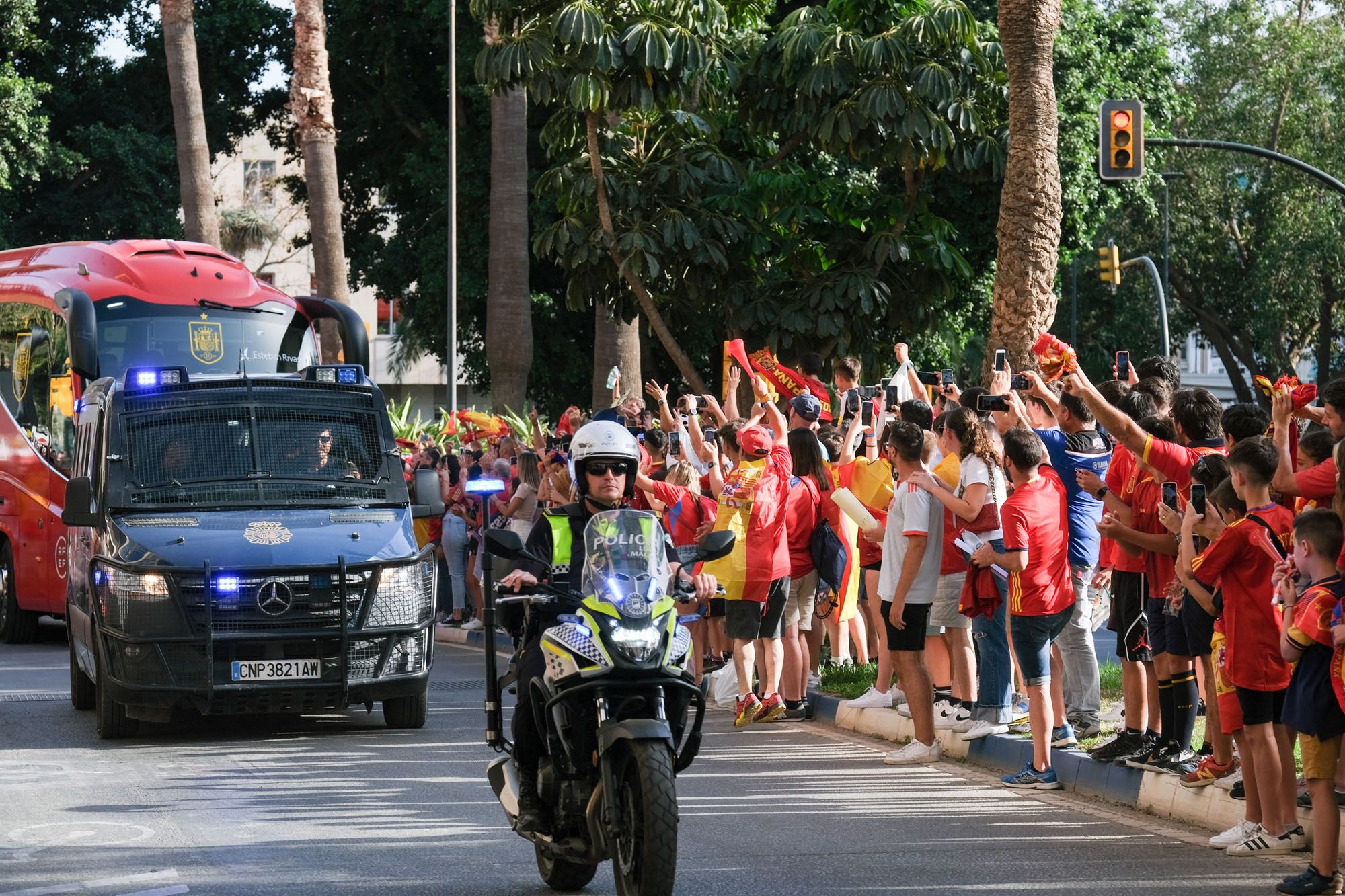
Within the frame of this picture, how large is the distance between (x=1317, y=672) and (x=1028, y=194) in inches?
381

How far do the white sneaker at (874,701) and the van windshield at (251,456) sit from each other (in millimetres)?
3377

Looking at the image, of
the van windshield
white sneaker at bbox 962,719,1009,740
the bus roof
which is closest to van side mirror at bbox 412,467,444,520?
the van windshield

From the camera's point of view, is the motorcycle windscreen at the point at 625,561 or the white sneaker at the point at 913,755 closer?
the motorcycle windscreen at the point at 625,561

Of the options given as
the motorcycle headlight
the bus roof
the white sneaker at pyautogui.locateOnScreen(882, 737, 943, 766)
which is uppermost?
the bus roof

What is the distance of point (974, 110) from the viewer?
2186 cm

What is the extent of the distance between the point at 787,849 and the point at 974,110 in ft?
→ 50.5

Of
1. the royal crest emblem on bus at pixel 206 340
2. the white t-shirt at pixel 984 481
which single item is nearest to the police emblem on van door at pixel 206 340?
the royal crest emblem on bus at pixel 206 340

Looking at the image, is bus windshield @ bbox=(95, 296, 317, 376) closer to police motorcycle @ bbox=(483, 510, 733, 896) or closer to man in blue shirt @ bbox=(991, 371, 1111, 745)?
man in blue shirt @ bbox=(991, 371, 1111, 745)

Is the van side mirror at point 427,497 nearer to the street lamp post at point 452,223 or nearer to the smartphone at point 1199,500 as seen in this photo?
the smartphone at point 1199,500

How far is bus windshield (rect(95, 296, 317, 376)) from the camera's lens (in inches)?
703

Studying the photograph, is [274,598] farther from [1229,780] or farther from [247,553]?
[1229,780]

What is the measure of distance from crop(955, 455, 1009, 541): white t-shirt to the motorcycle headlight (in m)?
4.03

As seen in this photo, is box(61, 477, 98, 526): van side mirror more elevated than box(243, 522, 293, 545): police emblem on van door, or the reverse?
box(61, 477, 98, 526): van side mirror

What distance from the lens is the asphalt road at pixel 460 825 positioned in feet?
24.0
